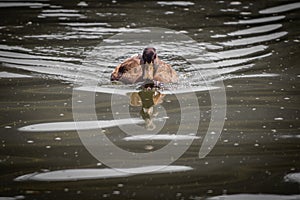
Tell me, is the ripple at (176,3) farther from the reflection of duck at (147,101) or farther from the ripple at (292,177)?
the ripple at (292,177)

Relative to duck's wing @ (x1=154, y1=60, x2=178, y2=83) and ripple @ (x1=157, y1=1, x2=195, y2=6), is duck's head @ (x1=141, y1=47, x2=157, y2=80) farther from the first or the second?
ripple @ (x1=157, y1=1, x2=195, y2=6)

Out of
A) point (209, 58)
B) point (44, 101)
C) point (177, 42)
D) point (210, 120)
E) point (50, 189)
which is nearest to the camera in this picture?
point (50, 189)

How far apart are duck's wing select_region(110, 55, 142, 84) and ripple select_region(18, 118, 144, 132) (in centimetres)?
188

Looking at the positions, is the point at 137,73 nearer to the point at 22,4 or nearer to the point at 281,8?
the point at 281,8

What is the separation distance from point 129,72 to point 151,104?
1.19 m

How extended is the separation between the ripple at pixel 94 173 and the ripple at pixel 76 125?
4.14 ft

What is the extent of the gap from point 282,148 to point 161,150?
1.19m

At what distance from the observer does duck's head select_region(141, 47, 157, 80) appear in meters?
10.1

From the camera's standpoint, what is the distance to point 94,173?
22.0 feet

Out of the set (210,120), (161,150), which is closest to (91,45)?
(210,120)

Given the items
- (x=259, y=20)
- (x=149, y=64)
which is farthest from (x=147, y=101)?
(x=259, y=20)

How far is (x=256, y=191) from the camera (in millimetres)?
6344

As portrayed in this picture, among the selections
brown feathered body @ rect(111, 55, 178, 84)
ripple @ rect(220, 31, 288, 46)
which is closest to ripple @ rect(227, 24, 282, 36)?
ripple @ rect(220, 31, 288, 46)

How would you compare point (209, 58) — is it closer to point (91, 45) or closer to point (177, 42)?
point (177, 42)
